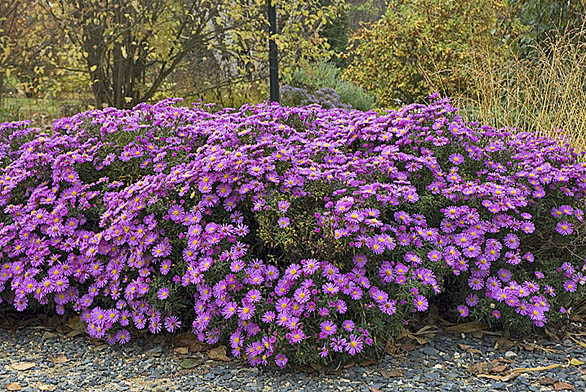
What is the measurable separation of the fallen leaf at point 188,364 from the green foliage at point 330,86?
6.15m

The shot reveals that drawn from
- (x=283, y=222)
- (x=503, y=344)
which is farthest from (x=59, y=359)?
(x=503, y=344)

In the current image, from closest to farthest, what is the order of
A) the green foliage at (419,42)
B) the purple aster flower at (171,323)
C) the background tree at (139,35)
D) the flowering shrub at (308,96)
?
the purple aster flower at (171,323) < the background tree at (139,35) < the flowering shrub at (308,96) < the green foliage at (419,42)

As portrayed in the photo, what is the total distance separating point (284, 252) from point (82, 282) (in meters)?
0.97

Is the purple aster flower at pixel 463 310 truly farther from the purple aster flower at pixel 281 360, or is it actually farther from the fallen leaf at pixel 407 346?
the purple aster flower at pixel 281 360

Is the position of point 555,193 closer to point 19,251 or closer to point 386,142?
point 386,142

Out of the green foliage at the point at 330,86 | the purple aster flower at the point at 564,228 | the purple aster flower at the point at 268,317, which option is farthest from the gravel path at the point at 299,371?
the green foliage at the point at 330,86

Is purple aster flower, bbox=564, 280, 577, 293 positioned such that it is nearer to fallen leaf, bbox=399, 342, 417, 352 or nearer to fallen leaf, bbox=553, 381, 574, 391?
fallen leaf, bbox=553, 381, 574, 391

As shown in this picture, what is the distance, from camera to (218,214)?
9.05 feet

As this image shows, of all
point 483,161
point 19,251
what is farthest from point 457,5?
point 19,251

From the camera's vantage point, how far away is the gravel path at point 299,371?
238cm

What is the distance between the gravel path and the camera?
2.38m

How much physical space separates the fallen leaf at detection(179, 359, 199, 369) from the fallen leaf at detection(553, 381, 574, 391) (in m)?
1.40

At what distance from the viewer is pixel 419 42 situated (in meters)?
8.00

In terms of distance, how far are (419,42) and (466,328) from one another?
5834 mm
